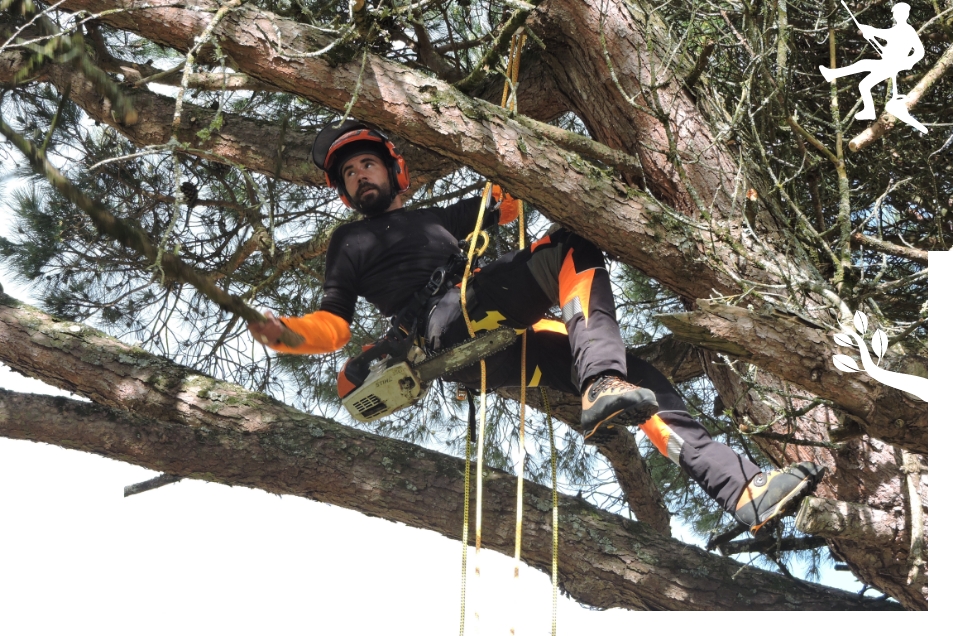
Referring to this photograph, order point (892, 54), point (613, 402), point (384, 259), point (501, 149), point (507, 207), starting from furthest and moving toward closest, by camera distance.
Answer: point (507, 207) → point (384, 259) → point (892, 54) → point (501, 149) → point (613, 402)

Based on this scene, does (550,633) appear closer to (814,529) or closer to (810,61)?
(814,529)

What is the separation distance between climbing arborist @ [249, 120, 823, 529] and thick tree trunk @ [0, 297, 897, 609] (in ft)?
1.37

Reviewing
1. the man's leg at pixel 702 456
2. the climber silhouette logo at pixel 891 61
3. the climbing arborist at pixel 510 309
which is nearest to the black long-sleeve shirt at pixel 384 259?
the climbing arborist at pixel 510 309

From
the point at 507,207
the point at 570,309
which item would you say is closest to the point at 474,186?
the point at 507,207

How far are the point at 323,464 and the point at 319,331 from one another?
1.78ft

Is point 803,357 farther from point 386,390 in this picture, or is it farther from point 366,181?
point 366,181

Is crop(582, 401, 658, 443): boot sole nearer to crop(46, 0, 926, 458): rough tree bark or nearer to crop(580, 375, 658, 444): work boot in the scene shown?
crop(580, 375, 658, 444): work boot

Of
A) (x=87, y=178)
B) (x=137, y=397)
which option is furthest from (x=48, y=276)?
(x=137, y=397)

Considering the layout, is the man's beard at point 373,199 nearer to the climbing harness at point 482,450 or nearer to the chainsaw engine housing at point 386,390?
the climbing harness at point 482,450

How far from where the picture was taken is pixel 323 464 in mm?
3131

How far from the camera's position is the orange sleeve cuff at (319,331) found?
275 centimetres

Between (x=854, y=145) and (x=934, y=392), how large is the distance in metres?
0.63

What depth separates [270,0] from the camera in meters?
3.43

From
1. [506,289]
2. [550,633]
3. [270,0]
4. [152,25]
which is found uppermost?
[270,0]
